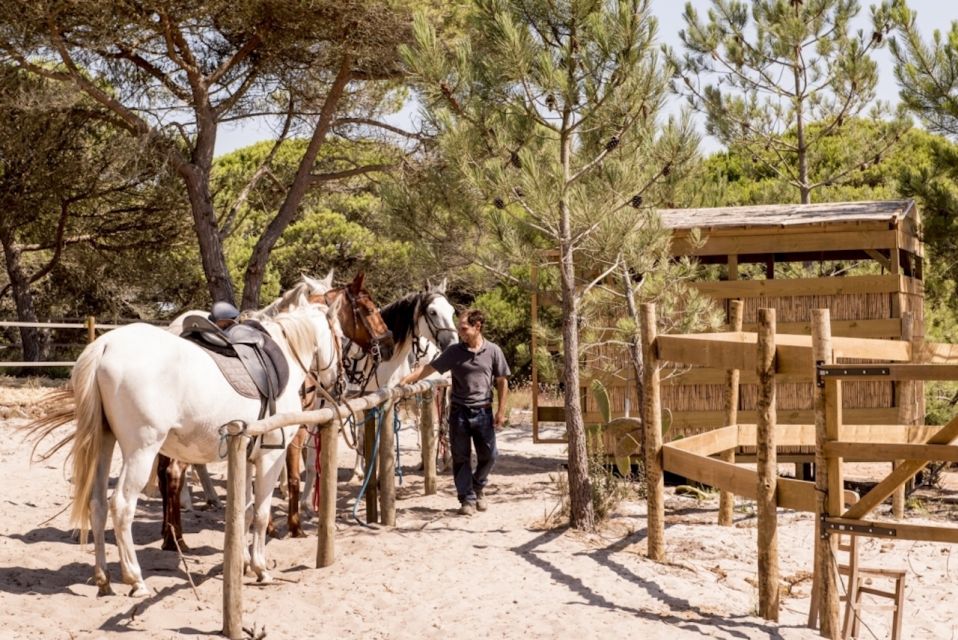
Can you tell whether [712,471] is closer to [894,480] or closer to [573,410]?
[894,480]

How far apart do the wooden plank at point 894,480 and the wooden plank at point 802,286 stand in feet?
19.4

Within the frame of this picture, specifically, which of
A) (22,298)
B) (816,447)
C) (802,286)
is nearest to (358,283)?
(816,447)

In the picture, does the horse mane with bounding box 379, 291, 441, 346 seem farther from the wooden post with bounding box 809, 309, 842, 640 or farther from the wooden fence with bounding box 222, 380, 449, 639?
the wooden post with bounding box 809, 309, 842, 640

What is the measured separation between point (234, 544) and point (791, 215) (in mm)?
8284

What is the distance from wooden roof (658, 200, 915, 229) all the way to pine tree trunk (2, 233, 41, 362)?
41.3ft

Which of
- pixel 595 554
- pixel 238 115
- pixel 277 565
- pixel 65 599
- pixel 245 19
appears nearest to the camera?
pixel 65 599

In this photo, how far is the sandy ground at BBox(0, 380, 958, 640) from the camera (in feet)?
18.3

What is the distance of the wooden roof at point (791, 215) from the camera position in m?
11.0

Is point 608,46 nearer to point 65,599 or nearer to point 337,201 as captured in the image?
point 65,599

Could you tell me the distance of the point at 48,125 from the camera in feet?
60.7

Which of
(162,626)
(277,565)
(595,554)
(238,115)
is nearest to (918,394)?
(595,554)

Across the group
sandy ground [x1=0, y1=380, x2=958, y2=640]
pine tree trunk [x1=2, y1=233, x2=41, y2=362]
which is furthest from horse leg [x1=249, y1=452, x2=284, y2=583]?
pine tree trunk [x1=2, y1=233, x2=41, y2=362]

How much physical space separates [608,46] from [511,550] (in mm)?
3709

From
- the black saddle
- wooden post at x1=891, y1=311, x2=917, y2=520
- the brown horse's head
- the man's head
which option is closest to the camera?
the black saddle
